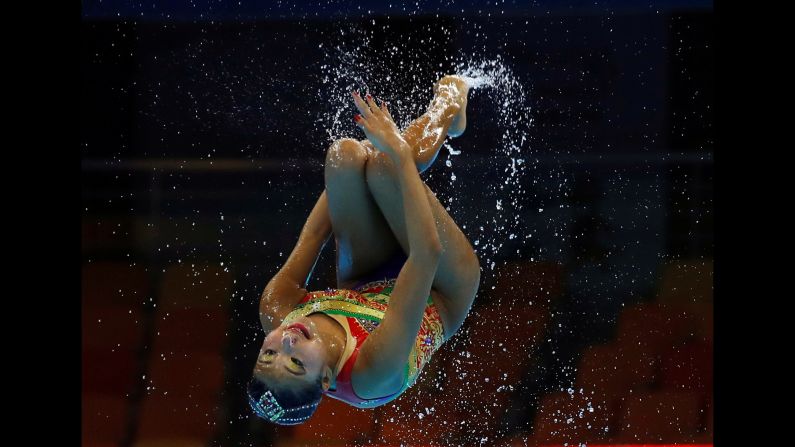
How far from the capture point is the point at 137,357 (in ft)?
13.7

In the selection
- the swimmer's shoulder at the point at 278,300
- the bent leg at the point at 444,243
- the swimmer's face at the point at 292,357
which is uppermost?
the bent leg at the point at 444,243

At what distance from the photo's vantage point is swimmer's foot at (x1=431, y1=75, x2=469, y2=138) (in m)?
2.52

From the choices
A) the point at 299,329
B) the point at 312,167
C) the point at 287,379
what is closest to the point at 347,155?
the point at 299,329

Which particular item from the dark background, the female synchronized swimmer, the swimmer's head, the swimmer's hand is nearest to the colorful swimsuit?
the female synchronized swimmer

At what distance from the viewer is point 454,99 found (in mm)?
2562

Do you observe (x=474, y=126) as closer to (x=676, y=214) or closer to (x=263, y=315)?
(x=676, y=214)

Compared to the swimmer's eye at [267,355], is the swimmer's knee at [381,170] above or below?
above

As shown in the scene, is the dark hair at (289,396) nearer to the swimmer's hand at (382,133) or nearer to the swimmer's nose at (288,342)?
the swimmer's nose at (288,342)

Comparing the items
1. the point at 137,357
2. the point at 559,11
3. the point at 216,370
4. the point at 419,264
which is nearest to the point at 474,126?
the point at 559,11

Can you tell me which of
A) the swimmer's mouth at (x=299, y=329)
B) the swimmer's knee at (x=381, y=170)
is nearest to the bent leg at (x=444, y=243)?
the swimmer's knee at (x=381, y=170)

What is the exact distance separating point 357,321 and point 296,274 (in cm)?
28

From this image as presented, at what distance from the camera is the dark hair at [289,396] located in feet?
6.22

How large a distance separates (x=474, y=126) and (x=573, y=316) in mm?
1000

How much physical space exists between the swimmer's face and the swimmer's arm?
11.2 inches
